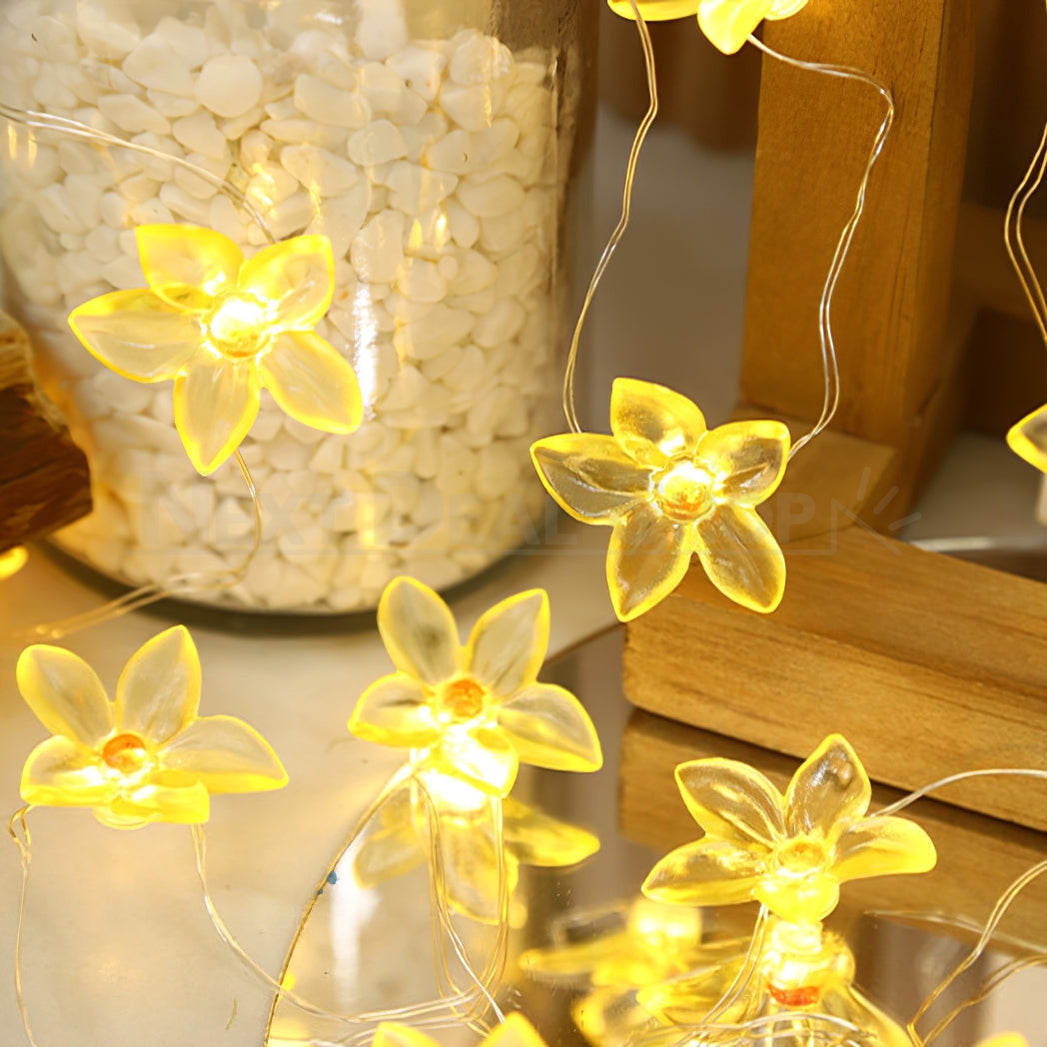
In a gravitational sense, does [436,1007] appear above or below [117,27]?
below

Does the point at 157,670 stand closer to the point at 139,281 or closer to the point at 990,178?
the point at 139,281

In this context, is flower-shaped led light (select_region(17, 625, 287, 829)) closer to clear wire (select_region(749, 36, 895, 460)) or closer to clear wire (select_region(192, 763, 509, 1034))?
clear wire (select_region(192, 763, 509, 1034))

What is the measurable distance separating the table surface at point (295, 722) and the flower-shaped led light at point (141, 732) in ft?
0.08

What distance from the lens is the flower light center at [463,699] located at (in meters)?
0.31

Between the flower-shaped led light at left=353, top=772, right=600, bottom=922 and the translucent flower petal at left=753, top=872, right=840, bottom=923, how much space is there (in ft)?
0.16

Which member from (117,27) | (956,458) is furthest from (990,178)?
(117,27)

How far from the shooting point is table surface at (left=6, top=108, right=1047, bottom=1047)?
0.94ft

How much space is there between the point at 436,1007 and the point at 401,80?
0.61ft

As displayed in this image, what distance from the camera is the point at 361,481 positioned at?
0.36 meters

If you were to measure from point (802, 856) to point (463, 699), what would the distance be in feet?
0.25

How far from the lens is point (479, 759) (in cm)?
33

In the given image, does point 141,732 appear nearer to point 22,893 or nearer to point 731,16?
point 22,893

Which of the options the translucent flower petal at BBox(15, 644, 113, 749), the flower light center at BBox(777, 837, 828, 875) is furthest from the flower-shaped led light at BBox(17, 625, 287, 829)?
the flower light center at BBox(777, 837, 828, 875)

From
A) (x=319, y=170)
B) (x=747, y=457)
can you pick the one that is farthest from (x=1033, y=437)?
(x=319, y=170)
